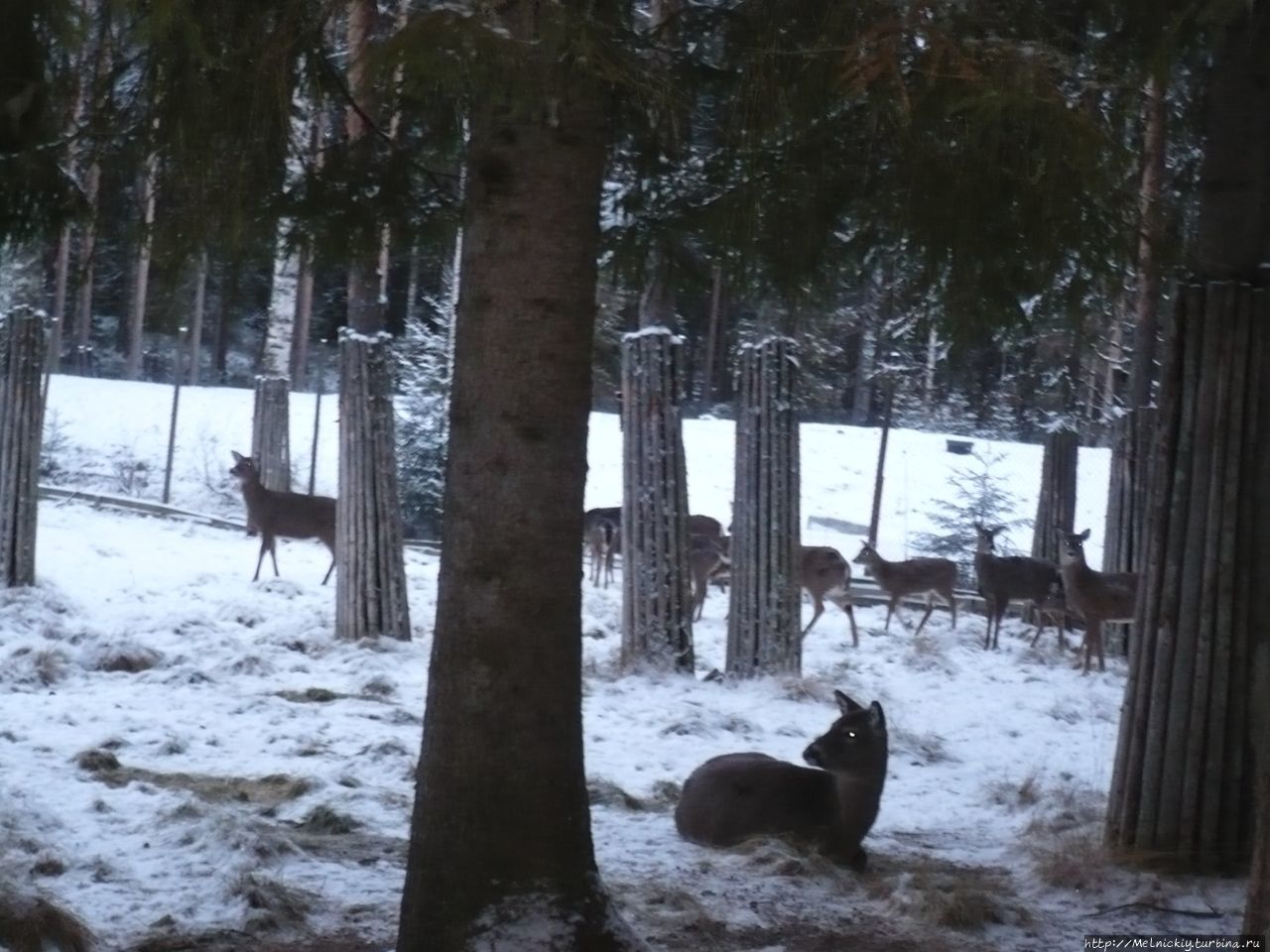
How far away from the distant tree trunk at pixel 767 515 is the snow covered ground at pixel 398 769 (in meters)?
0.41

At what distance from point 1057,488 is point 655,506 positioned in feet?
26.4

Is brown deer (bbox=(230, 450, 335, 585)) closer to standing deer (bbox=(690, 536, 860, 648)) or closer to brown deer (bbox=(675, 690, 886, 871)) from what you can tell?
standing deer (bbox=(690, 536, 860, 648))

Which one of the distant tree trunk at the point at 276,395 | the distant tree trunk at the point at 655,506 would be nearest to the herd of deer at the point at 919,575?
the distant tree trunk at the point at 655,506

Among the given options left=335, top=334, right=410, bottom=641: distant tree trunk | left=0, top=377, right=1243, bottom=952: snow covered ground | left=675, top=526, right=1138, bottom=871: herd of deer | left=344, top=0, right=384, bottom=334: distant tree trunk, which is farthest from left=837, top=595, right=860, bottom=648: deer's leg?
left=675, top=526, right=1138, bottom=871: herd of deer

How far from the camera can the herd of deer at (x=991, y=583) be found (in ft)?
44.7

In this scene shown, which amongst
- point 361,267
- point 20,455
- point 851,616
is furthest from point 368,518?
point 361,267

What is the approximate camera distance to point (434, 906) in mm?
4188

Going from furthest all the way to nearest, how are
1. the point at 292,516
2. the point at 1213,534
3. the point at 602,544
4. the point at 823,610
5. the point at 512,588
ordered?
the point at 602,544
the point at 292,516
the point at 823,610
the point at 1213,534
the point at 512,588

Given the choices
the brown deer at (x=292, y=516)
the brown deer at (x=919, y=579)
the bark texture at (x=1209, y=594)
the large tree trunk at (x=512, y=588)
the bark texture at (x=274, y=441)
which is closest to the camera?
the large tree trunk at (x=512, y=588)

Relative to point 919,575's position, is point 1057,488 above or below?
above

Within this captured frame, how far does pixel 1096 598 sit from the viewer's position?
44.7 ft

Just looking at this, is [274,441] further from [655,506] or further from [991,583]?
[655,506]

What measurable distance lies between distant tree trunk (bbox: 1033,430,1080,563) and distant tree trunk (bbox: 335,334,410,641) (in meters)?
8.95

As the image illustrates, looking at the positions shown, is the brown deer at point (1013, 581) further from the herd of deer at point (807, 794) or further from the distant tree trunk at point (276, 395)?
the distant tree trunk at point (276, 395)
